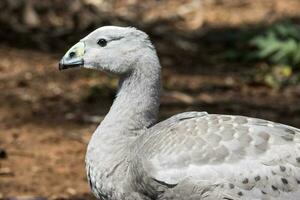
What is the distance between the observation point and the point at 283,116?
898 centimetres

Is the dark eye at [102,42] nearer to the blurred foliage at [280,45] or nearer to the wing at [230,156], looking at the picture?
the wing at [230,156]

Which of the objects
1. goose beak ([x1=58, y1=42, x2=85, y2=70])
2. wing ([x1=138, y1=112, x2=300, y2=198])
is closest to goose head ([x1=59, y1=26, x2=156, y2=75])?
goose beak ([x1=58, y1=42, x2=85, y2=70])

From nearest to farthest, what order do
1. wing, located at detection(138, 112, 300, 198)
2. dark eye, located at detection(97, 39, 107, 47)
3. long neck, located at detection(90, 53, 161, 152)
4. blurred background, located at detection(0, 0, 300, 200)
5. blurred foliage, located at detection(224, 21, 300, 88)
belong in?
wing, located at detection(138, 112, 300, 198), long neck, located at detection(90, 53, 161, 152), dark eye, located at detection(97, 39, 107, 47), blurred background, located at detection(0, 0, 300, 200), blurred foliage, located at detection(224, 21, 300, 88)

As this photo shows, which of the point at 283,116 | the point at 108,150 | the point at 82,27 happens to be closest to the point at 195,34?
the point at 82,27

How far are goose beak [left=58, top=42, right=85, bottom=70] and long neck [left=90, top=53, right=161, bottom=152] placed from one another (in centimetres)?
33

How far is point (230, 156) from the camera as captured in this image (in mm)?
5051

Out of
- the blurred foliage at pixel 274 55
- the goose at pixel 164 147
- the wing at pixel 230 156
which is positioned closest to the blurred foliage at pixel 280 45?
the blurred foliage at pixel 274 55

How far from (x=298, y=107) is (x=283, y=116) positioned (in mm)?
364

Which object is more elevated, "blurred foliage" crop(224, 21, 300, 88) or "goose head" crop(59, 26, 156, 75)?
Result: "goose head" crop(59, 26, 156, 75)

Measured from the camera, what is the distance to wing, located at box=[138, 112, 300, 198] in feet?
16.5

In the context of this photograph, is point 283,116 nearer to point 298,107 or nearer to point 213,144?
point 298,107

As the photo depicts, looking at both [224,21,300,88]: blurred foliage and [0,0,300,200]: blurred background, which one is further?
[224,21,300,88]: blurred foliage

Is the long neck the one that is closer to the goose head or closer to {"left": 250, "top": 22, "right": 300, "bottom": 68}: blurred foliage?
the goose head

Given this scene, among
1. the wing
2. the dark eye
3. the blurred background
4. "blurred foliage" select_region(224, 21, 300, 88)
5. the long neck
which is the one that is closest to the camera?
the wing
